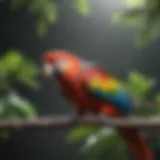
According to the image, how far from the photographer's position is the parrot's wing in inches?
31.6

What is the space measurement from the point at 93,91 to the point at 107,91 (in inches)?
1.3

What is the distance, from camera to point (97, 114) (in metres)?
0.84

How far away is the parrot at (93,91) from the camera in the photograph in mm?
788

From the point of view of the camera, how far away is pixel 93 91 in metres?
0.80

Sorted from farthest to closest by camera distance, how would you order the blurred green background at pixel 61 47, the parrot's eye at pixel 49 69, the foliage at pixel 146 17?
the blurred green background at pixel 61 47
the parrot's eye at pixel 49 69
the foliage at pixel 146 17

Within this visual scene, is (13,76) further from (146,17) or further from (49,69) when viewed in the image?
(146,17)

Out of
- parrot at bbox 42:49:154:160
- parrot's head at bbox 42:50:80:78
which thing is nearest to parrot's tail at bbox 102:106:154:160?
parrot at bbox 42:49:154:160

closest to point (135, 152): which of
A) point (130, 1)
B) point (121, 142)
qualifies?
point (121, 142)

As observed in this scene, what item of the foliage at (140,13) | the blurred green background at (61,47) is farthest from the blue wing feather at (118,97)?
the blurred green background at (61,47)

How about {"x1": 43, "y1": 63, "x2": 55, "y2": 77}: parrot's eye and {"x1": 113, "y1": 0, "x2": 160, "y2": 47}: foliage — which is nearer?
{"x1": 113, "y1": 0, "x2": 160, "y2": 47}: foliage

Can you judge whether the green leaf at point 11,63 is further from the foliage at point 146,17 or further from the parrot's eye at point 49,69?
the foliage at point 146,17

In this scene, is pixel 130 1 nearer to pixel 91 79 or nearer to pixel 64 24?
pixel 91 79

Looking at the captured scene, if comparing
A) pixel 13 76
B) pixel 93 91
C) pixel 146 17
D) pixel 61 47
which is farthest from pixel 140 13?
pixel 61 47

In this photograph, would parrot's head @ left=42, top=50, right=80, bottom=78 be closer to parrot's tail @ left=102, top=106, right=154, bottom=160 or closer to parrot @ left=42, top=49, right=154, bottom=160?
parrot @ left=42, top=49, right=154, bottom=160
